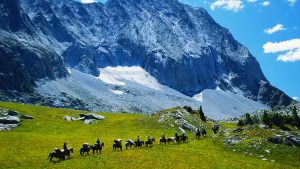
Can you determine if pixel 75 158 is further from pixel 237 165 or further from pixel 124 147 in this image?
pixel 237 165

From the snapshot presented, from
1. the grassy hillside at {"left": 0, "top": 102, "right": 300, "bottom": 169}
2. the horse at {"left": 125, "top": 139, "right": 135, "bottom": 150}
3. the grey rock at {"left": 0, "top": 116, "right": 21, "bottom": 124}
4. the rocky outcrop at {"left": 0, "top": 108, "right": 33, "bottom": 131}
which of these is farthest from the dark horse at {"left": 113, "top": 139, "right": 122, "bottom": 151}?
the grey rock at {"left": 0, "top": 116, "right": 21, "bottom": 124}

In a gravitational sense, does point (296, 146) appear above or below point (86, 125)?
below

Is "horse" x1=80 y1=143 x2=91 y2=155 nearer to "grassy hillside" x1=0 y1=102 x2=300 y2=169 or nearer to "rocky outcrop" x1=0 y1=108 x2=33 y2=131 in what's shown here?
"grassy hillside" x1=0 y1=102 x2=300 y2=169

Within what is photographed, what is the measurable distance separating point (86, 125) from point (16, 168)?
208 feet

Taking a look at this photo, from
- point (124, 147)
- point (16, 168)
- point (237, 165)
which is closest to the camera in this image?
point (16, 168)

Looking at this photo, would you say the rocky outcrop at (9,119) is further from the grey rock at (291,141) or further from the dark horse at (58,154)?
the grey rock at (291,141)

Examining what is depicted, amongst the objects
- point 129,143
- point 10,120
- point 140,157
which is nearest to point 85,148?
point 140,157

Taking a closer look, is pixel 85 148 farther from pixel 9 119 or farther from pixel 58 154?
pixel 9 119

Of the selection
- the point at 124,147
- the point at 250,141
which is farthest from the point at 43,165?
the point at 250,141

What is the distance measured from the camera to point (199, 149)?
6456cm

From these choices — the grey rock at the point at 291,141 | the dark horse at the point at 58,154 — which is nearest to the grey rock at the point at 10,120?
the dark horse at the point at 58,154

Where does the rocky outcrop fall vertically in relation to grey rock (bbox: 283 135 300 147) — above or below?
above

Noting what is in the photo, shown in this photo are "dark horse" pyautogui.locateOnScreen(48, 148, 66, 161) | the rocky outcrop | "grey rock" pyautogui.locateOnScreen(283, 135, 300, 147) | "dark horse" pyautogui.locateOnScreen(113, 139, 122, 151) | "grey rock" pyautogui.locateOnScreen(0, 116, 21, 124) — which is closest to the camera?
"dark horse" pyautogui.locateOnScreen(48, 148, 66, 161)

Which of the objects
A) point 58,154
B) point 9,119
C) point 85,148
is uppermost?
point 9,119
